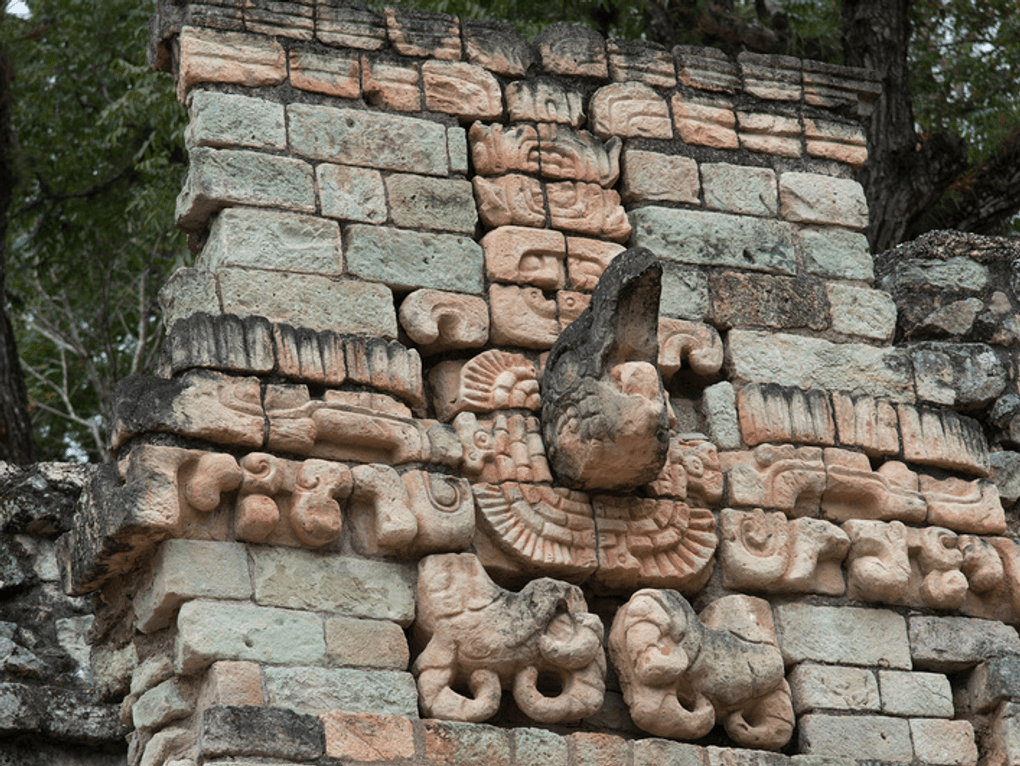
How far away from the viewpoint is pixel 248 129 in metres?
5.04

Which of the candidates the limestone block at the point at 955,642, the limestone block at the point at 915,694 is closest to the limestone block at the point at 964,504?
the limestone block at the point at 955,642

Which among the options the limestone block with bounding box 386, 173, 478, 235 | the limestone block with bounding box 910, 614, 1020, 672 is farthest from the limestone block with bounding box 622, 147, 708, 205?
the limestone block with bounding box 910, 614, 1020, 672

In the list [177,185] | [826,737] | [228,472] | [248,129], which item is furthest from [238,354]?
[177,185]

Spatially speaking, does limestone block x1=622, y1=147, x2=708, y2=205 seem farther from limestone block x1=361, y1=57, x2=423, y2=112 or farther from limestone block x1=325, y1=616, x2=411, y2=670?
limestone block x1=325, y1=616, x2=411, y2=670

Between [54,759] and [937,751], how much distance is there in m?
2.92

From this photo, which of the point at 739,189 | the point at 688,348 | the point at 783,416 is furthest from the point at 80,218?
the point at 783,416

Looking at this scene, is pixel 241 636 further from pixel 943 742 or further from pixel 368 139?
pixel 943 742

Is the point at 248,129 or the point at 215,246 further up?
the point at 248,129

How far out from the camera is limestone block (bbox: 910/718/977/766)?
4.93 meters

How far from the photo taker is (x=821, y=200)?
5.78m

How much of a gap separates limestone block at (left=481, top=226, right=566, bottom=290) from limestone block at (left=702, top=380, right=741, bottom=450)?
0.60 m

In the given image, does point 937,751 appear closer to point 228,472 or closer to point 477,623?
point 477,623

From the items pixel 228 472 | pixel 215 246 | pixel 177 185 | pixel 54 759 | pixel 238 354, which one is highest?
pixel 177 185

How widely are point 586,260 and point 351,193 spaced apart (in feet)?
2.62
